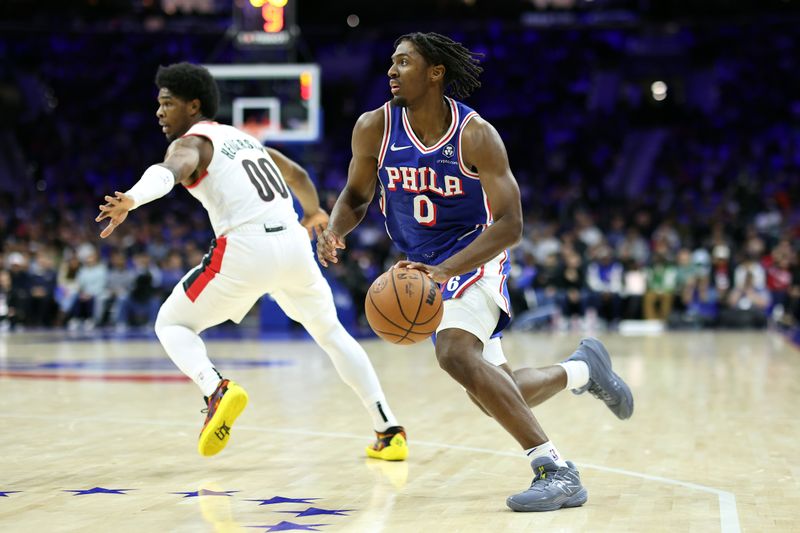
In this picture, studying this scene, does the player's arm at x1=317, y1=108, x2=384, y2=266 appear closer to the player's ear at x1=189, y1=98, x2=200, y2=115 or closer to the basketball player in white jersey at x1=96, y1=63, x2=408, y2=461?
the basketball player in white jersey at x1=96, y1=63, x2=408, y2=461

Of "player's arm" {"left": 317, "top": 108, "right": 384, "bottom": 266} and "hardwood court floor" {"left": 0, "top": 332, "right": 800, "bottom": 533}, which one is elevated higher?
"player's arm" {"left": 317, "top": 108, "right": 384, "bottom": 266}

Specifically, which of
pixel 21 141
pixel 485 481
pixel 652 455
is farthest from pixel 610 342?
pixel 21 141

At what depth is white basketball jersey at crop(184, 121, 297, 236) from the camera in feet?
16.1

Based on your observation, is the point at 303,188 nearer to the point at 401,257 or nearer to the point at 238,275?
the point at 238,275

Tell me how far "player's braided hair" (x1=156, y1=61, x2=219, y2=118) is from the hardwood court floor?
6.05 feet

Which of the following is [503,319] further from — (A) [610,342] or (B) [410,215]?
(A) [610,342]

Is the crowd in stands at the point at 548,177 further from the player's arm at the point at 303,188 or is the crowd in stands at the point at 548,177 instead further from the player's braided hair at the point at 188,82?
the player's braided hair at the point at 188,82

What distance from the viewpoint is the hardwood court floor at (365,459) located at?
3766mm

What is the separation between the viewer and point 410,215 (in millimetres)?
4496

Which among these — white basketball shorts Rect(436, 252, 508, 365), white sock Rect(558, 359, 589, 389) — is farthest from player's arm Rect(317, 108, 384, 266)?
white sock Rect(558, 359, 589, 389)

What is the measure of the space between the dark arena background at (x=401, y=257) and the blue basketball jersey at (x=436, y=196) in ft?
3.29

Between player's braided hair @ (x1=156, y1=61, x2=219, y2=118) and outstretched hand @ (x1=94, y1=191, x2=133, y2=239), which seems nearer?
outstretched hand @ (x1=94, y1=191, x2=133, y2=239)

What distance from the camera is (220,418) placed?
177 inches

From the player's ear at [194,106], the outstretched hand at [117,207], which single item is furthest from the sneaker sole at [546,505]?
the player's ear at [194,106]
